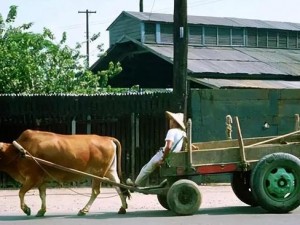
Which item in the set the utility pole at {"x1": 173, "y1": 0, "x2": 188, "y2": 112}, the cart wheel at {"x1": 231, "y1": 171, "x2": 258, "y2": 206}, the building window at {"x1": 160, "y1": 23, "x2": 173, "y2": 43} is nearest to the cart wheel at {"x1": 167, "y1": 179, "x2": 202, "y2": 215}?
the cart wheel at {"x1": 231, "y1": 171, "x2": 258, "y2": 206}

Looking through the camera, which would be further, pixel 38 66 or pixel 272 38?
pixel 272 38

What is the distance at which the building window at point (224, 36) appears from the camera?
1331 inches

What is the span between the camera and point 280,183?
11.5 m

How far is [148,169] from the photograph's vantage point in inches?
466

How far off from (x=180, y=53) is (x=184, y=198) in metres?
6.49

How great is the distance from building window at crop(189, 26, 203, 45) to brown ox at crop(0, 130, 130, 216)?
69.1ft

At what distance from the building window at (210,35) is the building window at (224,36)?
0.84 feet

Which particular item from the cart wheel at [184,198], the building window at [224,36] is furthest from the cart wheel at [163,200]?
the building window at [224,36]

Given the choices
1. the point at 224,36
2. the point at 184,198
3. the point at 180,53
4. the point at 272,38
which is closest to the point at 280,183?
the point at 184,198

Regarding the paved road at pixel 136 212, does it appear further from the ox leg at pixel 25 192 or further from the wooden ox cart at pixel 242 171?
the wooden ox cart at pixel 242 171

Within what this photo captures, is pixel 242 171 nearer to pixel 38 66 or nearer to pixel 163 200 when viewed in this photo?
pixel 163 200

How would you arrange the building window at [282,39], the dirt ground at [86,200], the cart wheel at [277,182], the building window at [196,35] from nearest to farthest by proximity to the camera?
the cart wheel at [277,182] < the dirt ground at [86,200] < the building window at [196,35] < the building window at [282,39]

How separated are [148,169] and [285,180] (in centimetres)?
228

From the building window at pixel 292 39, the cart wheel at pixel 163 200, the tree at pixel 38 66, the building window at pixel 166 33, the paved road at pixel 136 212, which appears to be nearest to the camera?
the paved road at pixel 136 212
